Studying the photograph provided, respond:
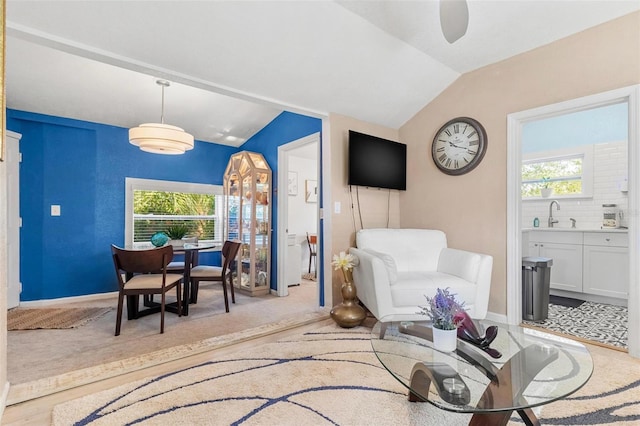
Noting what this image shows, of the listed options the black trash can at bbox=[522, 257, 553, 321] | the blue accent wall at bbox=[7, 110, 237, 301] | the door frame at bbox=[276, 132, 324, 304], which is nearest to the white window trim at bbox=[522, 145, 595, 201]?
the black trash can at bbox=[522, 257, 553, 321]

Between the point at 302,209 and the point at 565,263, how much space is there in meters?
4.10

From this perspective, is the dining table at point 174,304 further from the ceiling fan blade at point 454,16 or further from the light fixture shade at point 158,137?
the ceiling fan blade at point 454,16

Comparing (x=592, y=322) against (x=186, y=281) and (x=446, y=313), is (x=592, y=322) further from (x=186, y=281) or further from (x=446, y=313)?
(x=186, y=281)

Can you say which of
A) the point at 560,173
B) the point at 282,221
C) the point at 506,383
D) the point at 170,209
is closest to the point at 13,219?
the point at 170,209

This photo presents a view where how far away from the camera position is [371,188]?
3629 mm

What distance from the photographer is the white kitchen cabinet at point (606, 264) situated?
137 inches

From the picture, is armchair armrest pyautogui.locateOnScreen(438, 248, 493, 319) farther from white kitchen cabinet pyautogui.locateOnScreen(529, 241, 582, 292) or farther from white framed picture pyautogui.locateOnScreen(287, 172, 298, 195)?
white framed picture pyautogui.locateOnScreen(287, 172, 298, 195)

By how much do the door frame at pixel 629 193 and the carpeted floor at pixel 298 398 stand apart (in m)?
0.49

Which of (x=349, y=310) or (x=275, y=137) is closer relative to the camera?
(x=349, y=310)

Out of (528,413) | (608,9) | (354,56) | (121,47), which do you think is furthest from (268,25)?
(528,413)

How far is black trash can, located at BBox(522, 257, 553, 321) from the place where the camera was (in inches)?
119

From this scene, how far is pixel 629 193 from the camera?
2.25 meters

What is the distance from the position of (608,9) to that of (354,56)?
6.14ft

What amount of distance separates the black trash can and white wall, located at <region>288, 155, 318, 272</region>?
11.5 feet
